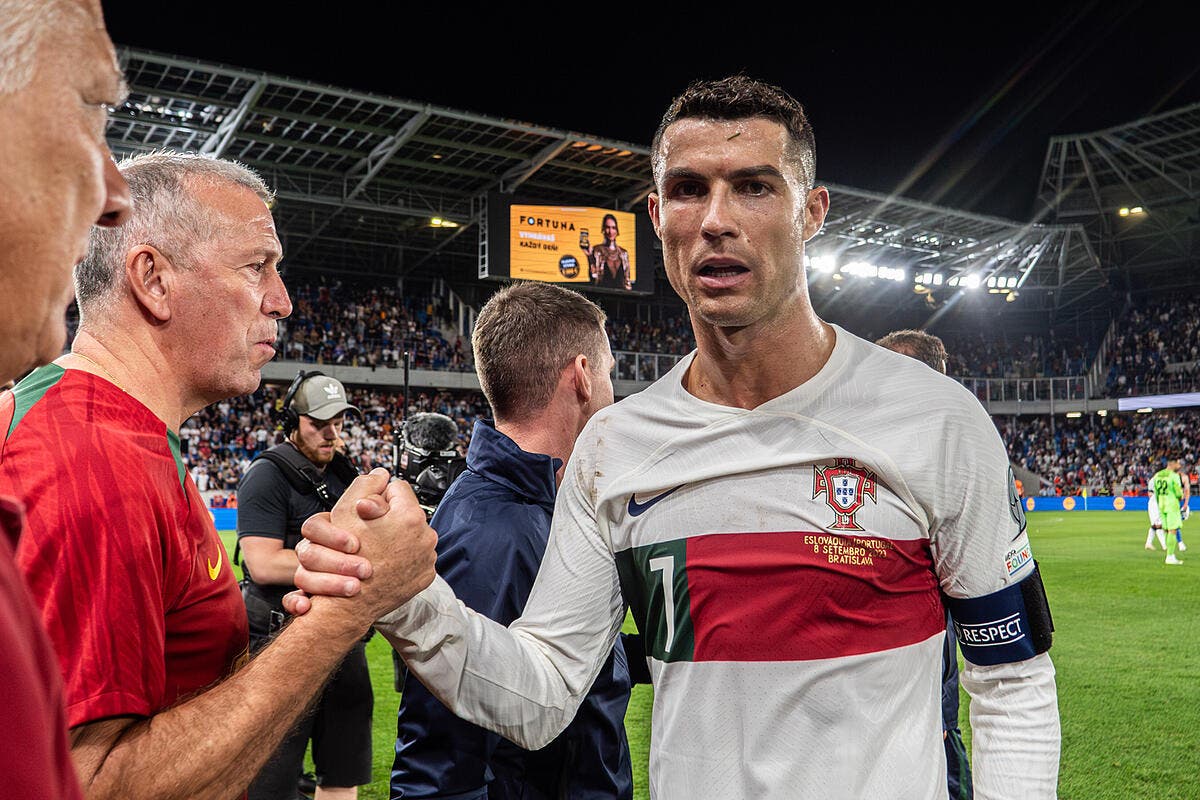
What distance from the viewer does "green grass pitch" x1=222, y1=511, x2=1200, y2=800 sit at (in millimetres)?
5762

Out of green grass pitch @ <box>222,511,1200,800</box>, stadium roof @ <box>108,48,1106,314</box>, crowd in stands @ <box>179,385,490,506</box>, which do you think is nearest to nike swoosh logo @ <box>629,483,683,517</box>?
A: green grass pitch @ <box>222,511,1200,800</box>

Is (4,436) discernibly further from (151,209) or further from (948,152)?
(948,152)

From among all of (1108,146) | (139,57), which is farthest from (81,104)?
(1108,146)

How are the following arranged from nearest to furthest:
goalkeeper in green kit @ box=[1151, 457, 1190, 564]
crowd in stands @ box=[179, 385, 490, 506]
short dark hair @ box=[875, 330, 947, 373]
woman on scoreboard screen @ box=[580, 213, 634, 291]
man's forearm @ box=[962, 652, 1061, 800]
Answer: man's forearm @ box=[962, 652, 1061, 800] < short dark hair @ box=[875, 330, 947, 373] < goalkeeper in green kit @ box=[1151, 457, 1190, 564] < crowd in stands @ box=[179, 385, 490, 506] < woman on scoreboard screen @ box=[580, 213, 634, 291]

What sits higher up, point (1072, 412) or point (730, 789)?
point (1072, 412)

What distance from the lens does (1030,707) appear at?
5.99ft

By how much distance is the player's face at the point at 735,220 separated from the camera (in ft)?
6.87

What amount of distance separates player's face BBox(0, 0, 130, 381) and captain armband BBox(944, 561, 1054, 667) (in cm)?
175

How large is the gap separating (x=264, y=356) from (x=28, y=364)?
136cm

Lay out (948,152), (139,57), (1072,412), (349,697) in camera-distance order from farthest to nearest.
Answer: (1072,412)
(948,152)
(139,57)
(349,697)

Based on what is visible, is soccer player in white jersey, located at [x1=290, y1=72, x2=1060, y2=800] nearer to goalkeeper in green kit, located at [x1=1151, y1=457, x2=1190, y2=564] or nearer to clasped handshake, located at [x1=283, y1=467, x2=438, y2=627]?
clasped handshake, located at [x1=283, y1=467, x2=438, y2=627]

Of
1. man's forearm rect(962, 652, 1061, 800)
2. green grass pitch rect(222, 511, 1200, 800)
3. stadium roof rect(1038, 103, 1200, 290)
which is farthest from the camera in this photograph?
stadium roof rect(1038, 103, 1200, 290)

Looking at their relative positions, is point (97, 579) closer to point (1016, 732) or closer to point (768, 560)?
point (768, 560)

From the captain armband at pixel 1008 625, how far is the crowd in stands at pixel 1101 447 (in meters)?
41.9
